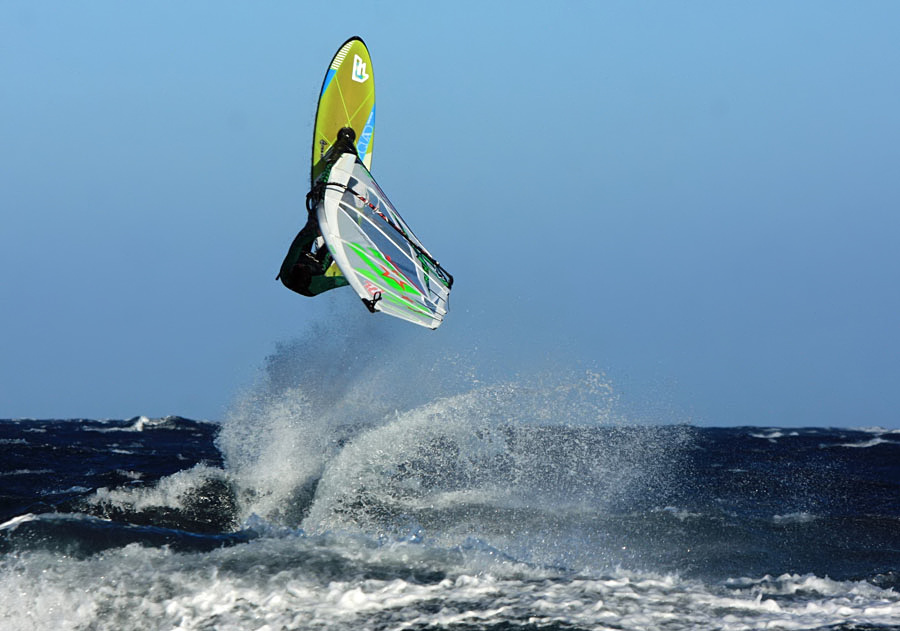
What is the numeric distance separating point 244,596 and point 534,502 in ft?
15.9

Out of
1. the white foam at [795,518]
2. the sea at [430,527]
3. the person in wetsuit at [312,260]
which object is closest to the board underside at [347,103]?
the person in wetsuit at [312,260]

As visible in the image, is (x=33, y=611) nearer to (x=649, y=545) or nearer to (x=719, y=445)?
(x=649, y=545)

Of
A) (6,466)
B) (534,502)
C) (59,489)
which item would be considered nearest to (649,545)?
(534,502)

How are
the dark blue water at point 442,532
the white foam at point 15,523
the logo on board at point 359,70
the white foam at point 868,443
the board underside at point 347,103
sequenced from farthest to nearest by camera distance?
the white foam at point 868,443
the logo on board at point 359,70
the board underside at point 347,103
the white foam at point 15,523
the dark blue water at point 442,532

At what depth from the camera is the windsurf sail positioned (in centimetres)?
912


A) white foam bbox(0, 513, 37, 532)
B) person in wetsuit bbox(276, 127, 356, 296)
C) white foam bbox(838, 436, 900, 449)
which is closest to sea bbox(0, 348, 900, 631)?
white foam bbox(0, 513, 37, 532)

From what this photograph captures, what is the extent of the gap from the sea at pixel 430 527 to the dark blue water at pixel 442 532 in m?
0.03

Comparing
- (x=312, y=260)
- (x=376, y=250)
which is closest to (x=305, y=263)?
(x=312, y=260)

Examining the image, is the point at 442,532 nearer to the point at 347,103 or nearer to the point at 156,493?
the point at 156,493

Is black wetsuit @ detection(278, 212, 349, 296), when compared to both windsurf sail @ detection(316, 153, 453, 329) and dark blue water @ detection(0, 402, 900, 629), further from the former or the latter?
dark blue water @ detection(0, 402, 900, 629)

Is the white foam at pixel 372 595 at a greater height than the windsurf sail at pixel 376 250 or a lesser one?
lesser

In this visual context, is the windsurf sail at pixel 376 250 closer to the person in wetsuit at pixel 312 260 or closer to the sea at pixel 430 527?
the person in wetsuit at pixel 312 260

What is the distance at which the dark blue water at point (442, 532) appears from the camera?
19.5 feet

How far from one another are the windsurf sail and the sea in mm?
2385
